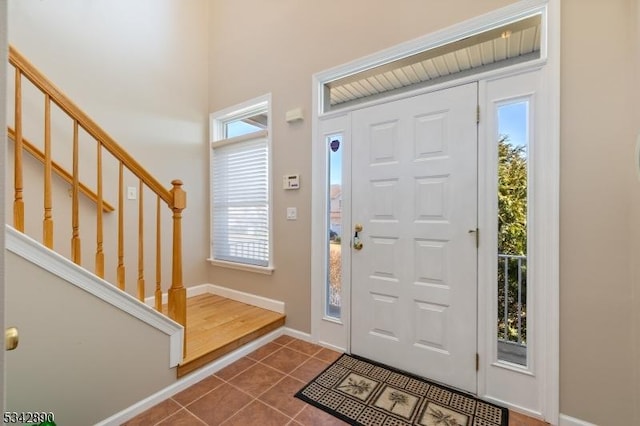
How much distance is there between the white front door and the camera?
185 centimetres

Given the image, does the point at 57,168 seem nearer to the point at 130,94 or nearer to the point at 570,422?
the point at 130,94

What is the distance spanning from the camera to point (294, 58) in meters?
2.63

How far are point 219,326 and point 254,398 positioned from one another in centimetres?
83

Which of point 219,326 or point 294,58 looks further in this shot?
point 294,58

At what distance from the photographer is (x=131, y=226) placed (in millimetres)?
2770

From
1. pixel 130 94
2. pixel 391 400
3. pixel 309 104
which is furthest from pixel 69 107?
pixel 391 400

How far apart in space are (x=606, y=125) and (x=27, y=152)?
393cm

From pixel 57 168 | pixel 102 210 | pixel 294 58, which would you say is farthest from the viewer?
pixel 294 58

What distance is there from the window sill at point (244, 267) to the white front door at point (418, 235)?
98 centimetres

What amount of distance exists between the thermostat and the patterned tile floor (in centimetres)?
150

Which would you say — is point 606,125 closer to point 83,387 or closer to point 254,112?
point 254,112

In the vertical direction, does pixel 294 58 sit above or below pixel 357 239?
above

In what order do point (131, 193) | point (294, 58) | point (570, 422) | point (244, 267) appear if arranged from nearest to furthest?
1. point (570, 422)
2. point (294, 58)
3. point (131, 193)
4. point (244, 267)

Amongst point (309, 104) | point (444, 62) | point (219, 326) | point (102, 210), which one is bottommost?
point (219, 326)
